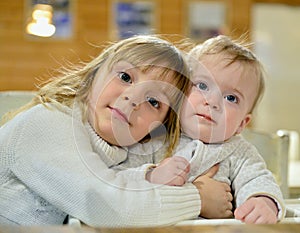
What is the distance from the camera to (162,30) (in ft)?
16.8

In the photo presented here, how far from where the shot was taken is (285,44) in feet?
17.9

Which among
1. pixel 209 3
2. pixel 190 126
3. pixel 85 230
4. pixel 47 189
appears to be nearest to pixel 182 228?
pixel 85 230

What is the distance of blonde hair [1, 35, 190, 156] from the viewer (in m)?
0.86

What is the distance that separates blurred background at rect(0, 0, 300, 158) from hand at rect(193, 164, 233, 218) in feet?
12.1

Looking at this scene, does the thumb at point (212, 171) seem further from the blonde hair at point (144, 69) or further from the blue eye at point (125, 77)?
the blue eye at point (125, 77)

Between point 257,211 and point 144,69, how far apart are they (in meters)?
A: 0.26

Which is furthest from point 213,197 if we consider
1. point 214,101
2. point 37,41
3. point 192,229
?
point 37,41

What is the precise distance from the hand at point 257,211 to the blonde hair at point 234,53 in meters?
0.20

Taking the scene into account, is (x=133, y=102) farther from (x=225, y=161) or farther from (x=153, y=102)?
(x=225, y=161)

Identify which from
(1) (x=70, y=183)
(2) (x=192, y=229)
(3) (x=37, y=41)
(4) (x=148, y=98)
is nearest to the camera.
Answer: (2) (x=192, y=229)

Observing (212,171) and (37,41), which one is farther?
(37,41)

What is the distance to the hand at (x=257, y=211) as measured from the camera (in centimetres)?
77

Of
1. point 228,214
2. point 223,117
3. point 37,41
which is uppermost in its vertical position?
point 223,117

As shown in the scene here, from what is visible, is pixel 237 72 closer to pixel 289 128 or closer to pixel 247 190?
pixel 247 190
